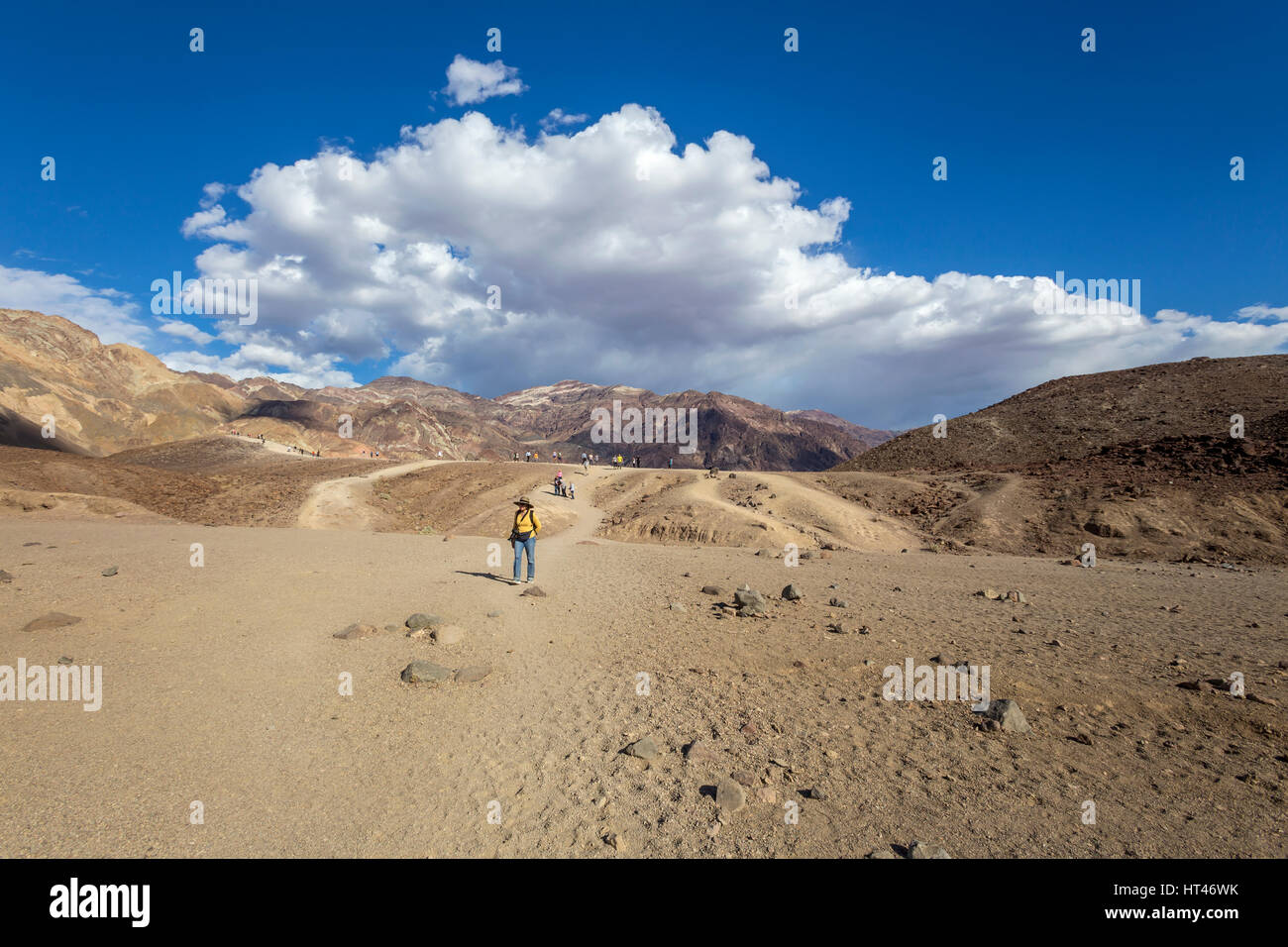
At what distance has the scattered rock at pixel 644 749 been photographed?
5988 millimetres

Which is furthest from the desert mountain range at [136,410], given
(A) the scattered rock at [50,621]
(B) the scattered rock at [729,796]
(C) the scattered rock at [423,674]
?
(B) the scattered rock at [729,796]

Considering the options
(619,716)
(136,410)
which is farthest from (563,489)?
(136,410)

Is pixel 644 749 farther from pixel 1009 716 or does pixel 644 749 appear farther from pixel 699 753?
pixel 1009 716

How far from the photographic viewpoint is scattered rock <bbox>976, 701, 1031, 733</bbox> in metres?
6.59

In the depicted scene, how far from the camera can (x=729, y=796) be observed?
5.10m

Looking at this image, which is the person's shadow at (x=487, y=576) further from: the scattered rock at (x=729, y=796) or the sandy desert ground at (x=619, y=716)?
the scattered rock at (x=729, y=796)

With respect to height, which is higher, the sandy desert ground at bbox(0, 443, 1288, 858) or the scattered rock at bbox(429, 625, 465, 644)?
the scattered rock at bbox(429, 625, 465, 644)

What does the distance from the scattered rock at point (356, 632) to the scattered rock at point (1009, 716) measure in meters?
9.71

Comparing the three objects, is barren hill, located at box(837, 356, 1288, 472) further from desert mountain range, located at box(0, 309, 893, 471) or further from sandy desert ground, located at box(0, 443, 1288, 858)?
desert mountain range, located at box(0, 309, 893, 471)

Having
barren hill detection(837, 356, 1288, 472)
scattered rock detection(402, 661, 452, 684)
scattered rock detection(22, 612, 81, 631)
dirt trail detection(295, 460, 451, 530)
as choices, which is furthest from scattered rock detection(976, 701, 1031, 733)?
barren hill detection(837, 356, 1288, 472)

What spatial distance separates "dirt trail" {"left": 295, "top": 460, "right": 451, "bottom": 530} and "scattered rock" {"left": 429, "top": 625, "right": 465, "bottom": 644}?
1958 cm
